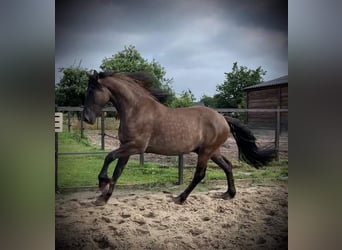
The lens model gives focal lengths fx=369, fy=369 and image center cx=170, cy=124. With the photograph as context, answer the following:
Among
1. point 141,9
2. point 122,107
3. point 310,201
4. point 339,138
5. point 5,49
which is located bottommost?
point 310,201

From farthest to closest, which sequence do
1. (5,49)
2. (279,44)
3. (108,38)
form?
1. (279,44)
2. (108,38)
3. (5,49)

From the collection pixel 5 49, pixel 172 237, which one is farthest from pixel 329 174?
pixel 5 49

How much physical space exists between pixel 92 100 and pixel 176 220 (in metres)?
0.96

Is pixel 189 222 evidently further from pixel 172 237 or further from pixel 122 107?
pixel 122 107

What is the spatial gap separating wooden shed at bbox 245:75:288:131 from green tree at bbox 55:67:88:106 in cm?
112

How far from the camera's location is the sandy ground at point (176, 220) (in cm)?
235

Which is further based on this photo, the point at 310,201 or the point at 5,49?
the point at 310,201

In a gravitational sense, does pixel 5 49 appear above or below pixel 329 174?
above

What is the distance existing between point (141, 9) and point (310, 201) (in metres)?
1.76

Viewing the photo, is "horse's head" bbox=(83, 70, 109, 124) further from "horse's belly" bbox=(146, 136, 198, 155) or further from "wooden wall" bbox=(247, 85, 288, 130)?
"wooden wall" bbox=(247, 85, 288, 130)

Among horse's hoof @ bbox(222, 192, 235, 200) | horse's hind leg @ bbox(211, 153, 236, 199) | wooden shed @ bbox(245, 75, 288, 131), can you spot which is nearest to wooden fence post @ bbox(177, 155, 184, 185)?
horse's hind leg @ bbox(211, 153, 236, 199)

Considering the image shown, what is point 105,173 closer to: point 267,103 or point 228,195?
point 228,195

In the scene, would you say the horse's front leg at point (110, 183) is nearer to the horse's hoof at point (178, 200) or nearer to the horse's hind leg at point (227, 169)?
the horse's hoof at point (178, 200)

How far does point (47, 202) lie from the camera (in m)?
2.27
